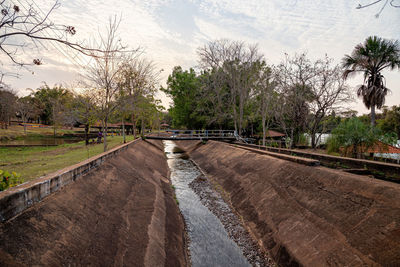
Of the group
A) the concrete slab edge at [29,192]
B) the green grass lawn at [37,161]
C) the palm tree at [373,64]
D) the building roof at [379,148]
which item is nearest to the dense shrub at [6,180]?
the concrete slab edge at [29,192]

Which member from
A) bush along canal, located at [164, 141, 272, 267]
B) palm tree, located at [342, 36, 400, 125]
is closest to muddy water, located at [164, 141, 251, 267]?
bush along canal, located at [164, 141, 272, 267]

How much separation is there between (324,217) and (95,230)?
5912 mm

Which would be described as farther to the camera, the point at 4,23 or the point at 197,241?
the point at 197,241

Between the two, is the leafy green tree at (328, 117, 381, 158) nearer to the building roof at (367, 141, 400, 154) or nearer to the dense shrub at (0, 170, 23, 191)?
the building roof at (367, 141, 400, 154)

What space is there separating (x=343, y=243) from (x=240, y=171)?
8.63m

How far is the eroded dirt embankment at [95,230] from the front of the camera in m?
3.07

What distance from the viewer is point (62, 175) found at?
4.93m

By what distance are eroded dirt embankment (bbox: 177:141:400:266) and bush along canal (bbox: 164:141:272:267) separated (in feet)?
1.62

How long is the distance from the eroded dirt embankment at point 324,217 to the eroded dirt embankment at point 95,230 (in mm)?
3039

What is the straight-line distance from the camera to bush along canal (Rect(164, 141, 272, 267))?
→ 6.04m

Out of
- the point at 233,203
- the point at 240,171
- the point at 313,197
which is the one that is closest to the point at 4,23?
the point at 313,197

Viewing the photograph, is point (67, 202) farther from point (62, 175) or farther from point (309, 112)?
point (309, 112)

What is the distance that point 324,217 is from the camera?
556cm

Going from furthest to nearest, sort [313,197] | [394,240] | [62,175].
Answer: [313,197] → [62,175] → [394,240]
